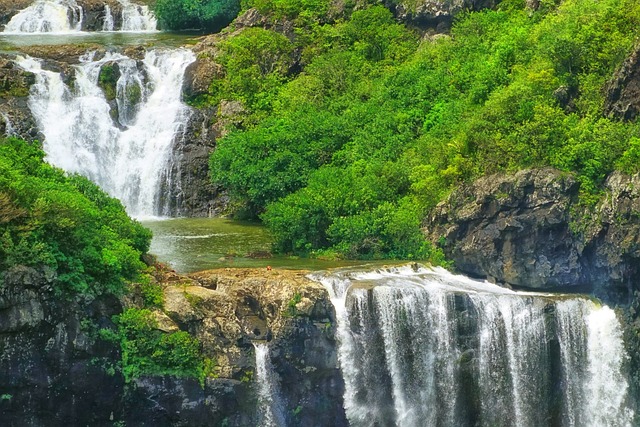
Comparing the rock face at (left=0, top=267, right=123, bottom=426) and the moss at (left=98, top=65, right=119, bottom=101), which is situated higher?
the moss at (left=98, top=65, right=119, bottom=101)

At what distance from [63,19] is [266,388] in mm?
32146

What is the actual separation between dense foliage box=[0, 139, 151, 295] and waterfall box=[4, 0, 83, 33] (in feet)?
86.2

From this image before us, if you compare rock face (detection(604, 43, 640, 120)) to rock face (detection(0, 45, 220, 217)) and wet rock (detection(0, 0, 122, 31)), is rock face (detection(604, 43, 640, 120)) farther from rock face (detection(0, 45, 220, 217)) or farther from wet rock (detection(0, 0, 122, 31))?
wet rock (detection(0, 0, 122, 31))

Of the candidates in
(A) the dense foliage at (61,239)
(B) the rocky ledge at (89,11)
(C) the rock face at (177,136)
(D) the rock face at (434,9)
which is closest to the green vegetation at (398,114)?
(D) the rock face at (434,9)

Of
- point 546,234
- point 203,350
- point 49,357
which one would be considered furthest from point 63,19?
point 49,357

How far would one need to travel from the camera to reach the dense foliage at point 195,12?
57.1 m

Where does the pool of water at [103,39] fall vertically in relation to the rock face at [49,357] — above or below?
above

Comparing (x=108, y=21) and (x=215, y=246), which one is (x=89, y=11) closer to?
(x=108, y=21)

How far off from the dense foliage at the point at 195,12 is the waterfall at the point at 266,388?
29.2m

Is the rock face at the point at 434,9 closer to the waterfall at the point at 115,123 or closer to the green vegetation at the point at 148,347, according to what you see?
the waterfall at the point at 115,123

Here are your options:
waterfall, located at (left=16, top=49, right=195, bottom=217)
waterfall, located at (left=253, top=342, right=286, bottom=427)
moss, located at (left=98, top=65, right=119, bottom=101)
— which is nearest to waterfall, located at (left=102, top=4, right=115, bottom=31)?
waterfall, located at (left=16, top=49, right=195, bottom=217)

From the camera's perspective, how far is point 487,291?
110ft

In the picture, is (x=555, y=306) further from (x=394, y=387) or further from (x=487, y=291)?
(x=394, y=387)

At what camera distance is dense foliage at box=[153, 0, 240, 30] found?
2247 inches
